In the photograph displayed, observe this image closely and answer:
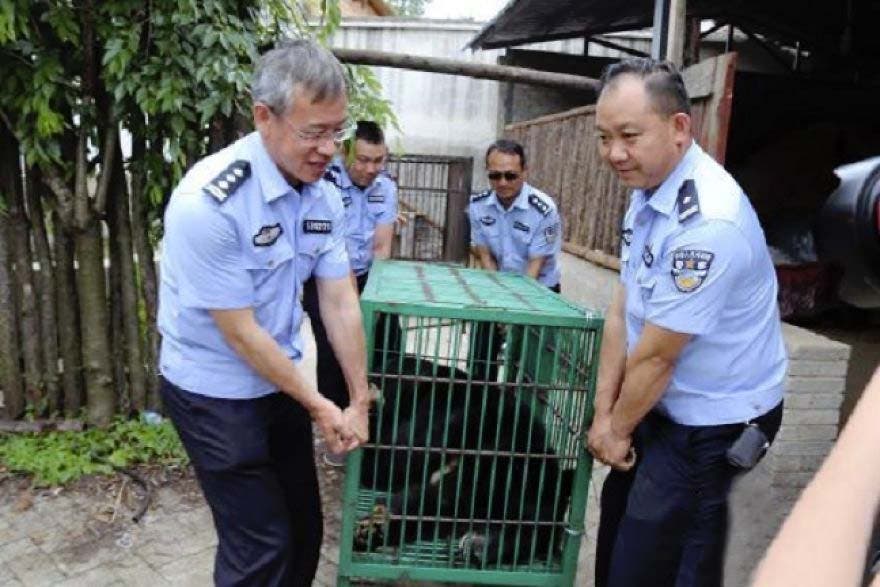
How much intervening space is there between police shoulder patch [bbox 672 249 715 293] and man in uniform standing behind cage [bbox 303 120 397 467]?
2.03 meters

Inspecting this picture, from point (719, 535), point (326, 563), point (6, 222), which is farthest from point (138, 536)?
point (719, 535)

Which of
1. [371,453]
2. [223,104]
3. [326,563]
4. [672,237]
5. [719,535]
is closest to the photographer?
[672,237]

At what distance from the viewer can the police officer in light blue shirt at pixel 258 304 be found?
1.84 m

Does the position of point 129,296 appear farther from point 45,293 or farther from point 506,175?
point 506,175

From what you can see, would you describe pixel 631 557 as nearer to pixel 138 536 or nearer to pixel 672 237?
pixel 672 237

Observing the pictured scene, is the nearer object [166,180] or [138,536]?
[138,536]

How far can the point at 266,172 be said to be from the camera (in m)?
1.95

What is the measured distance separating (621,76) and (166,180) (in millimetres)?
2471

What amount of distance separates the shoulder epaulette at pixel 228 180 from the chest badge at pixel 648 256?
1.10m

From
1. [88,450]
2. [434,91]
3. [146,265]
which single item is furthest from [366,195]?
[434,91]

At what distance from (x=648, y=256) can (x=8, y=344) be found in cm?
333

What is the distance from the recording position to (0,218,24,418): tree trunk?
3.68 meters

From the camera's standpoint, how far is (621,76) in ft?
6.32

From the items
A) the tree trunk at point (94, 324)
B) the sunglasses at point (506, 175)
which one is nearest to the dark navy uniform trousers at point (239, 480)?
the tree trunk at point (94, 324)
